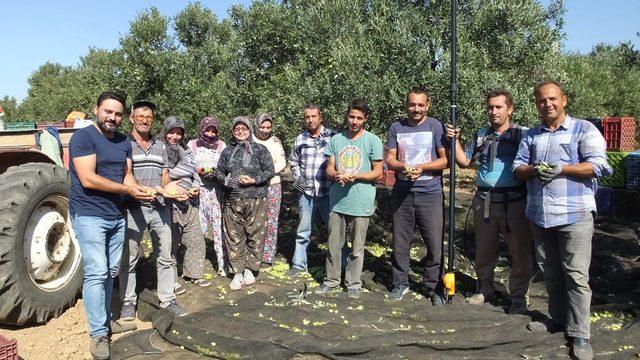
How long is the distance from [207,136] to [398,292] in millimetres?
2620

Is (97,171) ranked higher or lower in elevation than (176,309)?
higher

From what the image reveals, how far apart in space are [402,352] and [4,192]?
11.4 feet

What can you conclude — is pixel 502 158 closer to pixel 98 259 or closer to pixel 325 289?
pixel 325 289

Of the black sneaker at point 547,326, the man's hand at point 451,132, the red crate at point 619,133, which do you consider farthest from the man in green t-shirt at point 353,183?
the red crate at point 619,133

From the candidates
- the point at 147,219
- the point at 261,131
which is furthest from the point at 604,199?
the point at 147,219

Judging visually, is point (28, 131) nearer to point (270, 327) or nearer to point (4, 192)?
point (4, 192)

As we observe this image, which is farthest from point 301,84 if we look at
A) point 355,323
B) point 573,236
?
point 573,236

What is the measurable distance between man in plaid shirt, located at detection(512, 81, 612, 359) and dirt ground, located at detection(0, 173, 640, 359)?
1.94 feet

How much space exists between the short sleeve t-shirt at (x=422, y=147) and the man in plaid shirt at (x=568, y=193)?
929 millimetres

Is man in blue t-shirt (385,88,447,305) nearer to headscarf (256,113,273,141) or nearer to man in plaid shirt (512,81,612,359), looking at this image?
man in plaid shirt (512,81,612,359)

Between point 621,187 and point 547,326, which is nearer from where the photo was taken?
point 547,326

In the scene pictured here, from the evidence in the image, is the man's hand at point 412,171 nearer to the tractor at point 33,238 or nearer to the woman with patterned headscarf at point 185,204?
the woman with patterned headscarf at point 185,204

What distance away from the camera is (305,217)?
582 cm

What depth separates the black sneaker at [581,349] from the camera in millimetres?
3707
